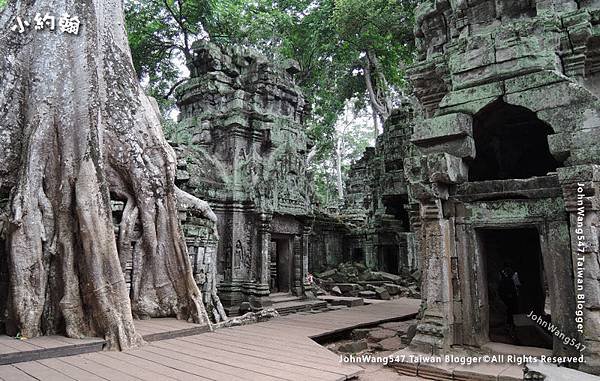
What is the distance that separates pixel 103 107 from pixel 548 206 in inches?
216

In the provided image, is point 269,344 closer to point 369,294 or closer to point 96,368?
point 96,368

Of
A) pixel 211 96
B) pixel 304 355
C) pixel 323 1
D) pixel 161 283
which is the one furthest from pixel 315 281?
pixel 323 1

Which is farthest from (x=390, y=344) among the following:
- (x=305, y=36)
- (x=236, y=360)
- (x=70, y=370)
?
(x=305, y=36)

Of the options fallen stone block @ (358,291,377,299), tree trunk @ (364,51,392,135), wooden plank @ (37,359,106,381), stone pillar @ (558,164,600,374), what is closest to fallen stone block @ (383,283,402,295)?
fallen stone block @ (358,291,377,299)

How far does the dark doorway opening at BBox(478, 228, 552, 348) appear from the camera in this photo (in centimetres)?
532

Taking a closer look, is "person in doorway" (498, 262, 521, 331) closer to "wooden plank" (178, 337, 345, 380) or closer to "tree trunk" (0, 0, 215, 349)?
"wooden plank" (178, 337, 345, 380)

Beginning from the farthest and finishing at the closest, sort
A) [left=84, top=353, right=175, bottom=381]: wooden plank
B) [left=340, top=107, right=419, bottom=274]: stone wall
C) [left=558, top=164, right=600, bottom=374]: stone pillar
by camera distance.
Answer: [left=340, top=107, right=419, bottom=274]: stone wall
[left=558, top=164, right=600, bottom=374]: stone pillar
[left=84, top=353, right=175, bottom=381]: wooden plank

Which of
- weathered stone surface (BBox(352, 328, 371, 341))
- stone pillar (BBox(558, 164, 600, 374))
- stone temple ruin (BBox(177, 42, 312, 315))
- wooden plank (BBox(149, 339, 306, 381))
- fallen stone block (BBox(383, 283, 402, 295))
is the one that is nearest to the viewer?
wooden plank (BBox(149, 339, 306, 381))

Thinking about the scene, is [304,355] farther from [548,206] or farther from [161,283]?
[548,206]

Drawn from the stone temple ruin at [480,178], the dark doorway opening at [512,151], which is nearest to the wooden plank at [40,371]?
the stone temple ruin at [480,178]

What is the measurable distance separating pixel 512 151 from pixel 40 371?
6.64m

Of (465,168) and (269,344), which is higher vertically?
(465,168)

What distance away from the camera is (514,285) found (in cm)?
625

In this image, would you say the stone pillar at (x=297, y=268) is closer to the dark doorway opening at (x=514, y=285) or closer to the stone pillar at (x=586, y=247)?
the dark doorway opening at (x=514, y=285)
